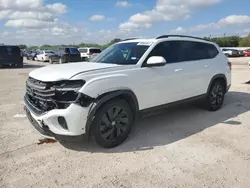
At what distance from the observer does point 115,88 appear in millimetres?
3795

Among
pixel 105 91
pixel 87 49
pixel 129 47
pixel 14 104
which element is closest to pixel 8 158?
pixel 105 91

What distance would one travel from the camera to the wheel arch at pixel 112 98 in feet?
11.6

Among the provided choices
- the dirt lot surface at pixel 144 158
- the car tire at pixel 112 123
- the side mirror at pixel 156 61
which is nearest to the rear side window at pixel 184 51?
the side mirror at pixel 156 61

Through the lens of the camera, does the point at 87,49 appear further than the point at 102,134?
Yes

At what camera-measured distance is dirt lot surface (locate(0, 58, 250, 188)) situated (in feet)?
10.2

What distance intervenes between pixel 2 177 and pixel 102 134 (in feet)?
4.78

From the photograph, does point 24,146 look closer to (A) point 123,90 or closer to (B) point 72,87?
(B) point 72,87

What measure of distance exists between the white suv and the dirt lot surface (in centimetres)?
37

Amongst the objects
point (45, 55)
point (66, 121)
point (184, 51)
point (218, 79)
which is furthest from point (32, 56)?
point (66, 121)

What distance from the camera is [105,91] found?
3.68 meters

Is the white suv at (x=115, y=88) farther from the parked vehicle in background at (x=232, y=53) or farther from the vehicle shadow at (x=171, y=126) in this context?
the parked vehicle in background at (x=232, y=53)

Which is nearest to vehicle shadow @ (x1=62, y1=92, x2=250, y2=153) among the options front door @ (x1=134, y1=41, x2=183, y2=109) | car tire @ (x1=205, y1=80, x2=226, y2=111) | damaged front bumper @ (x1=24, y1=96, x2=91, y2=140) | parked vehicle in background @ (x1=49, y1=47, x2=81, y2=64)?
car tire @ (x1=205, y1=80, x2=226, y2=111)

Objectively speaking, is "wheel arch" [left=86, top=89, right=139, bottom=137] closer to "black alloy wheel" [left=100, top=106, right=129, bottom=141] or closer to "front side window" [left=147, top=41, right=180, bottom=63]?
"black alloy wheel" [left=100, top=106, right=129, bottom=141]

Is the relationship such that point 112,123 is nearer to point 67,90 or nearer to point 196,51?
point 67,90
